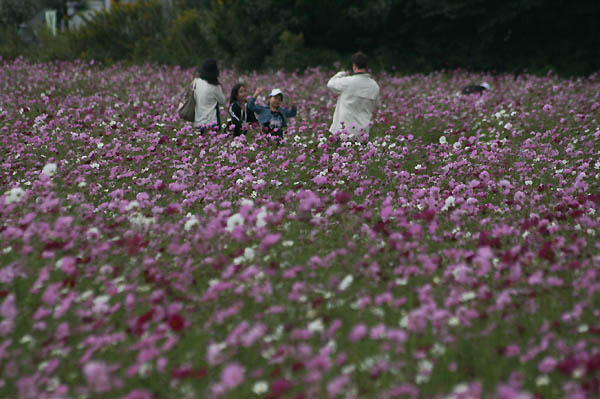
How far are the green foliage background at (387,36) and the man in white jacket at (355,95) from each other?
9785mm

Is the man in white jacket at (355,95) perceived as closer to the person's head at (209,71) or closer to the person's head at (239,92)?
the person's head at (239,92)

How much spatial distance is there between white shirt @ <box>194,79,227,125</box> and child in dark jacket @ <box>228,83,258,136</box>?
0.37 metres

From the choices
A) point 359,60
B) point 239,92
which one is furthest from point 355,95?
point 239,92

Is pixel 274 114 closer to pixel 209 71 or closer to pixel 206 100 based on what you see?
pixel 206 100

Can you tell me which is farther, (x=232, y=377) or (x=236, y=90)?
(x=236, y=90)

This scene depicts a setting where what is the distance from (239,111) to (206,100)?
1.93 ft

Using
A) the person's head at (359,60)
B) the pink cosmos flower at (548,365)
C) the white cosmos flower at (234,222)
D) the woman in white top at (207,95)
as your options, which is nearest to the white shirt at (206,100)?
the woman in white top at (207,95)

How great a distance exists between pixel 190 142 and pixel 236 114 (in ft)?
2.97

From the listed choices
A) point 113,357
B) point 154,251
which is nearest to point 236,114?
point 154,251

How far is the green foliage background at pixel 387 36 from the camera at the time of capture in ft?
59.1

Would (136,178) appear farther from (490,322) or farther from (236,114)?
(490,322)

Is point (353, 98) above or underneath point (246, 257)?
above

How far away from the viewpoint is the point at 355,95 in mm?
7941

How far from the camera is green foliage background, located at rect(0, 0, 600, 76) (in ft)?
59.1
